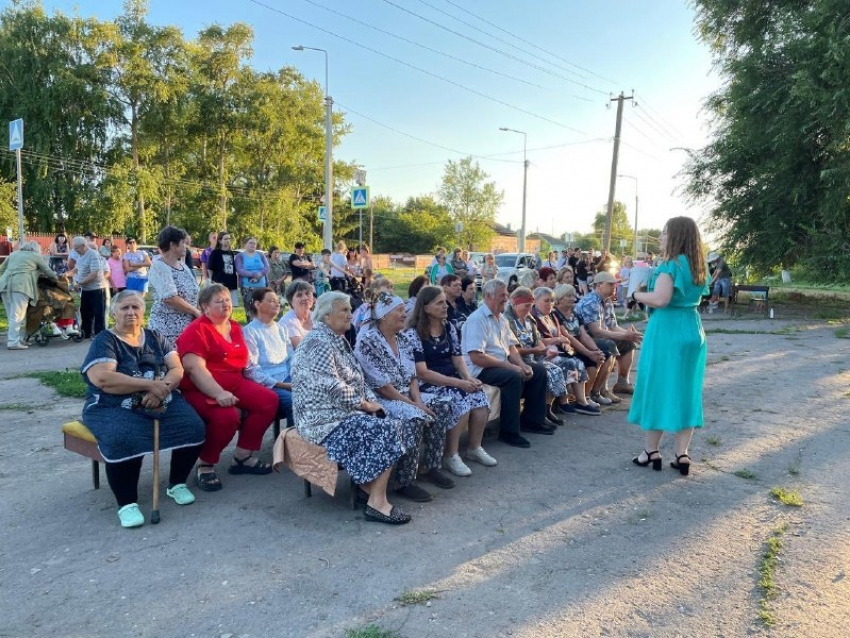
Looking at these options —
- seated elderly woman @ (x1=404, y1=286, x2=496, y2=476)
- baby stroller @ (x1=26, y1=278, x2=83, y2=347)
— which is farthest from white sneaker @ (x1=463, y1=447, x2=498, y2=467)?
baby stroller @ (x1=26, y1=278, x2=83, y2=347)

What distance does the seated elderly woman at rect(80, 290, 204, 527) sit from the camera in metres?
3.76

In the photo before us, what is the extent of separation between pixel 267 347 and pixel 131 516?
69.7 inches

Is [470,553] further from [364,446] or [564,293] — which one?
[564,293]

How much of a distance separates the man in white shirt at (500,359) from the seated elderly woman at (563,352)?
711 millimetres

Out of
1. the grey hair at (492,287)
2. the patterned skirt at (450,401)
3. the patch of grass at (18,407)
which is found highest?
the grey hair at (492,287)

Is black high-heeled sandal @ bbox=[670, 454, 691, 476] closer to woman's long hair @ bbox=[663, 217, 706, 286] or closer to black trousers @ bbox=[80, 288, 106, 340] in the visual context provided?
woman's long hair @ bbox=[663, 217, 706, 286]

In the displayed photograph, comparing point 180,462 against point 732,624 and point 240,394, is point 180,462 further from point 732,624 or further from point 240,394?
point 732,624

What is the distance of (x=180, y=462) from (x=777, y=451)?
4755mm

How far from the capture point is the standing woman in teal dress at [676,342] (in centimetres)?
443

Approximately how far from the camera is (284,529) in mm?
3719

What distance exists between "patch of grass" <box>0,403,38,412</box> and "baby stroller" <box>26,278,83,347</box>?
4.11 m

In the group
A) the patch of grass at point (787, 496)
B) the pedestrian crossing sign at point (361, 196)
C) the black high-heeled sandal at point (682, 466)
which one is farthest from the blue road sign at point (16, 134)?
the patch of grass at point (787, 496)

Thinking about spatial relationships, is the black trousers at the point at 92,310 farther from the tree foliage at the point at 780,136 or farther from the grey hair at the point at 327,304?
the tree foliage at the point at 780,136

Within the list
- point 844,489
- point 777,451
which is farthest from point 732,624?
point 777,451
